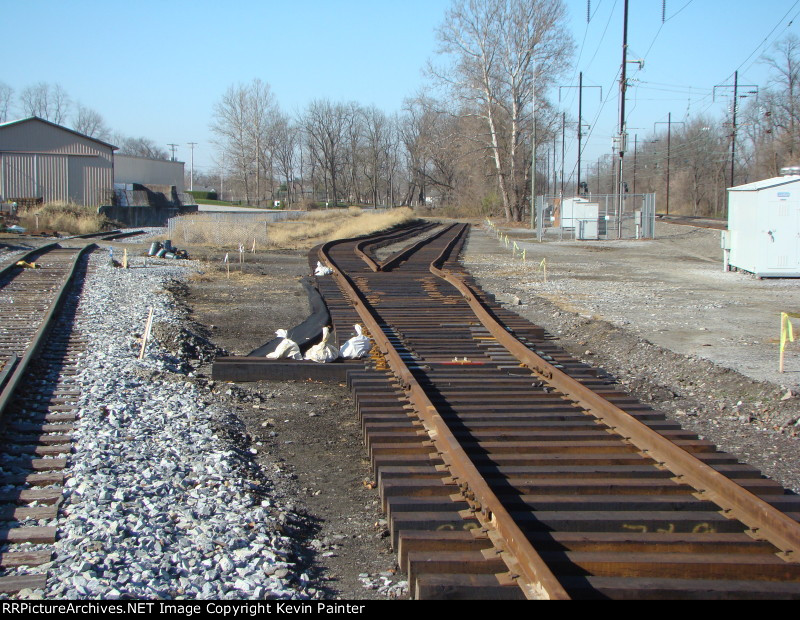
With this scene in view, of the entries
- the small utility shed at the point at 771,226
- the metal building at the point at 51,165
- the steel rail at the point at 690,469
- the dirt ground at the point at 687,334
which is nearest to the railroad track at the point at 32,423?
the steel rail at the point at 690,469

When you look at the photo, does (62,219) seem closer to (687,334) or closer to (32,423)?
(687,334)

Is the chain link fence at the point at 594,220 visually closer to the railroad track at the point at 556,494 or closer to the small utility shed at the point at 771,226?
the small utility shed at the point at 771,226

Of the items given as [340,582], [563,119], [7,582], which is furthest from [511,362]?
[563,119]

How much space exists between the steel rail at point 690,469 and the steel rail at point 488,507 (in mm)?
1302

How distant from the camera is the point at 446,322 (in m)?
11.5

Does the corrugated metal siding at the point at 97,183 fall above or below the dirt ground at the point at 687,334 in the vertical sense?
above

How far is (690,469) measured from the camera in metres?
4.97

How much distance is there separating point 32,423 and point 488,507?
4104 mm

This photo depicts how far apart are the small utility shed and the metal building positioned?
133 ft

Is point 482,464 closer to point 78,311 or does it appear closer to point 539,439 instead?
point 539,439

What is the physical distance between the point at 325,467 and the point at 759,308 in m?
11.8

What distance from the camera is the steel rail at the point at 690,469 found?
4090 mm

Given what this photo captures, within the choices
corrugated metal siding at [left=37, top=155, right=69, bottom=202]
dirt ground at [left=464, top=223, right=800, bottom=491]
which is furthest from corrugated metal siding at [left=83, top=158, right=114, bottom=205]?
dirt ground at [left=464, top=223, right=800, bottom=491]

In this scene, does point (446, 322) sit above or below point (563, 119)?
below
